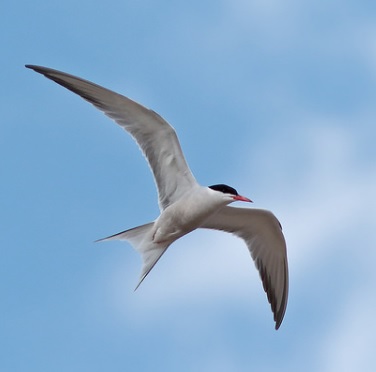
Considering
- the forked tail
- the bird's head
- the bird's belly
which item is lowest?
the forked tail

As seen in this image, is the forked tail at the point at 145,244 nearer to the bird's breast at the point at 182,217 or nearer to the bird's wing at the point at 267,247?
the bird's breast at the point at 182,217

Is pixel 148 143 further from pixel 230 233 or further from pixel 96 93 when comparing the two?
pixel 230 233

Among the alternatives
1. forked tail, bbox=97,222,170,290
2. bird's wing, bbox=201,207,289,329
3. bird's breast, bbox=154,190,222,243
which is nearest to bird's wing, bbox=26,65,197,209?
bird's breast, bbox=154,190,222,243

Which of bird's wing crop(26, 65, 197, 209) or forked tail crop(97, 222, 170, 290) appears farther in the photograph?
forked tail crop(97, 222, 170, 290)

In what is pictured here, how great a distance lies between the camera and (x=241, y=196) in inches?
529

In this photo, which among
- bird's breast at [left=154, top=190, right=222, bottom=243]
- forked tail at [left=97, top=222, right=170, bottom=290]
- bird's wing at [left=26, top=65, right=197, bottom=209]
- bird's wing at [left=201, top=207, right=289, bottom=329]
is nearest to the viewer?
bird's wing at [left=26, top=65, right=197, bottom=209]

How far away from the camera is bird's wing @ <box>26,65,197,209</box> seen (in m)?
13.2

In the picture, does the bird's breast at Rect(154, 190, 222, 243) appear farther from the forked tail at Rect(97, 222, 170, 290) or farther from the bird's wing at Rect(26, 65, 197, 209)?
the bird's wing at Rect(26, 65, 197, 209)

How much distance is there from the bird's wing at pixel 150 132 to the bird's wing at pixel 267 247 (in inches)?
48.4

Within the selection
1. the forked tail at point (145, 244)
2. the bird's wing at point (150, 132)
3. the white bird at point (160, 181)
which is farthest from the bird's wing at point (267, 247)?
the forked tail at point (145, 244)

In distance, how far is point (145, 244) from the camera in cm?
1362

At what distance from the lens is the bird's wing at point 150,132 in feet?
43.2

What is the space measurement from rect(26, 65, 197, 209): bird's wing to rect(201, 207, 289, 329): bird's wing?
1.23m

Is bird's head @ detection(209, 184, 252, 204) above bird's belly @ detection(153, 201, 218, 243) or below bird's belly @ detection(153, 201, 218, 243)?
above
